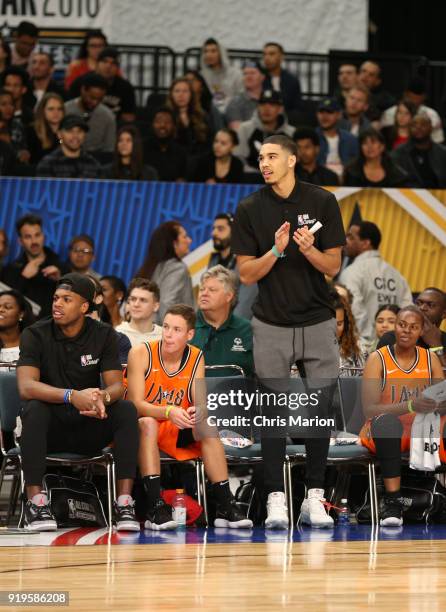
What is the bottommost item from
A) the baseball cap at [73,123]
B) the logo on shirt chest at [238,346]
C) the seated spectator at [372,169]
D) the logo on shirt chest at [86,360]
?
the logo on shirt chest at [86,360]

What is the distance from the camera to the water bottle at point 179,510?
736 cm

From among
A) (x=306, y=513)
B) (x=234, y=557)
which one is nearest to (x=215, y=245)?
(x=306, y=513)

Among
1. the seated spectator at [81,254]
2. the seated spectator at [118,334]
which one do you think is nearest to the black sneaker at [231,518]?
the seated spectator at [118,334]

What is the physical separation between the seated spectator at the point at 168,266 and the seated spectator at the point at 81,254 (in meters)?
0.54

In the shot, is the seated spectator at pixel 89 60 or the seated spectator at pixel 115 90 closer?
the seated spectator at pixel 115 90

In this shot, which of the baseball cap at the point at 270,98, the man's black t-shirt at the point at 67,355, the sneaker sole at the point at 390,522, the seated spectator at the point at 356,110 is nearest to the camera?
the man's black t-shirt at the point at 67,355

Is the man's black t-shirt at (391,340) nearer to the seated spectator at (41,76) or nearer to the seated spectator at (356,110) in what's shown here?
the seated spectator at (356,110)

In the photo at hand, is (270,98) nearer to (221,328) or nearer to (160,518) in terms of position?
(221,328)

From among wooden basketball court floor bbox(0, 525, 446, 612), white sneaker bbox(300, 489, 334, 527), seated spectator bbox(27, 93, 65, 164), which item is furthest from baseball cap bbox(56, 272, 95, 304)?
seated spectator bbox(27, 93, 65, 164)

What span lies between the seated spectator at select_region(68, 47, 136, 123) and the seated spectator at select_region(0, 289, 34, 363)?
14.1 ft

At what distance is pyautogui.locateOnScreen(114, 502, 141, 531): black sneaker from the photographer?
7070 mm

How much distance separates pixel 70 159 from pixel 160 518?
5009 mm

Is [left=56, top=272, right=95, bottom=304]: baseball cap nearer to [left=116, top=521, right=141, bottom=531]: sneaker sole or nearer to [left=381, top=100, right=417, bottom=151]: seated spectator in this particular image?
[left=116, top=521, right=141, bottom=531]: sneaker sole

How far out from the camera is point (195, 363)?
7672 mm
